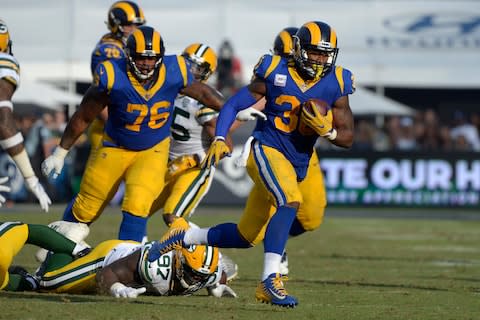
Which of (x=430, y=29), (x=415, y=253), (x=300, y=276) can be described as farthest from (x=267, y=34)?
(x=300, y=276)

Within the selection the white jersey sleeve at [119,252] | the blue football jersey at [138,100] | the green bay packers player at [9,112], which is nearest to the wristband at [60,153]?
the blue football jersey at [138,100]

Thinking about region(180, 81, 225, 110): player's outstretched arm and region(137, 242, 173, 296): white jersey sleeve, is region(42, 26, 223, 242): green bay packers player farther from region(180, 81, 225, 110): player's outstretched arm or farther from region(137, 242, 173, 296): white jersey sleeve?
region(137, 242, 173, 296): white jersey sleeve

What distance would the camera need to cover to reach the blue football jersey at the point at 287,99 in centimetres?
716

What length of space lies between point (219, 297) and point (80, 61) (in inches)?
686

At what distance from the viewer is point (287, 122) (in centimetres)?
719

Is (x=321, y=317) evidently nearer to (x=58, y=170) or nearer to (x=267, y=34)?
(x=58, y=170)

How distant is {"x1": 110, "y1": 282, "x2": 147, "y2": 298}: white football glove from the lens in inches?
263

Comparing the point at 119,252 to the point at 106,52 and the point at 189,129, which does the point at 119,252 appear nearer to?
the point at 189,129

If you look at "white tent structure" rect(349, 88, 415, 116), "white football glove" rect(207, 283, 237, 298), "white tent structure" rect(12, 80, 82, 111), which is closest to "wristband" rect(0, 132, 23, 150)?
"white football glove" rect(207, 283, 237, 298)

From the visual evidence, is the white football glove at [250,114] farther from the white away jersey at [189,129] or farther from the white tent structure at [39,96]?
the white tent structure at [39,96]

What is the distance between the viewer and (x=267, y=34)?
971 inches

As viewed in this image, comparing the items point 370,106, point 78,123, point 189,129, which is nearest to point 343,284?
point 189,129

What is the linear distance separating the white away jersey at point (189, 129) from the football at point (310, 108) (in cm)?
210

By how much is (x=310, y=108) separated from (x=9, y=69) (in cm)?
190
